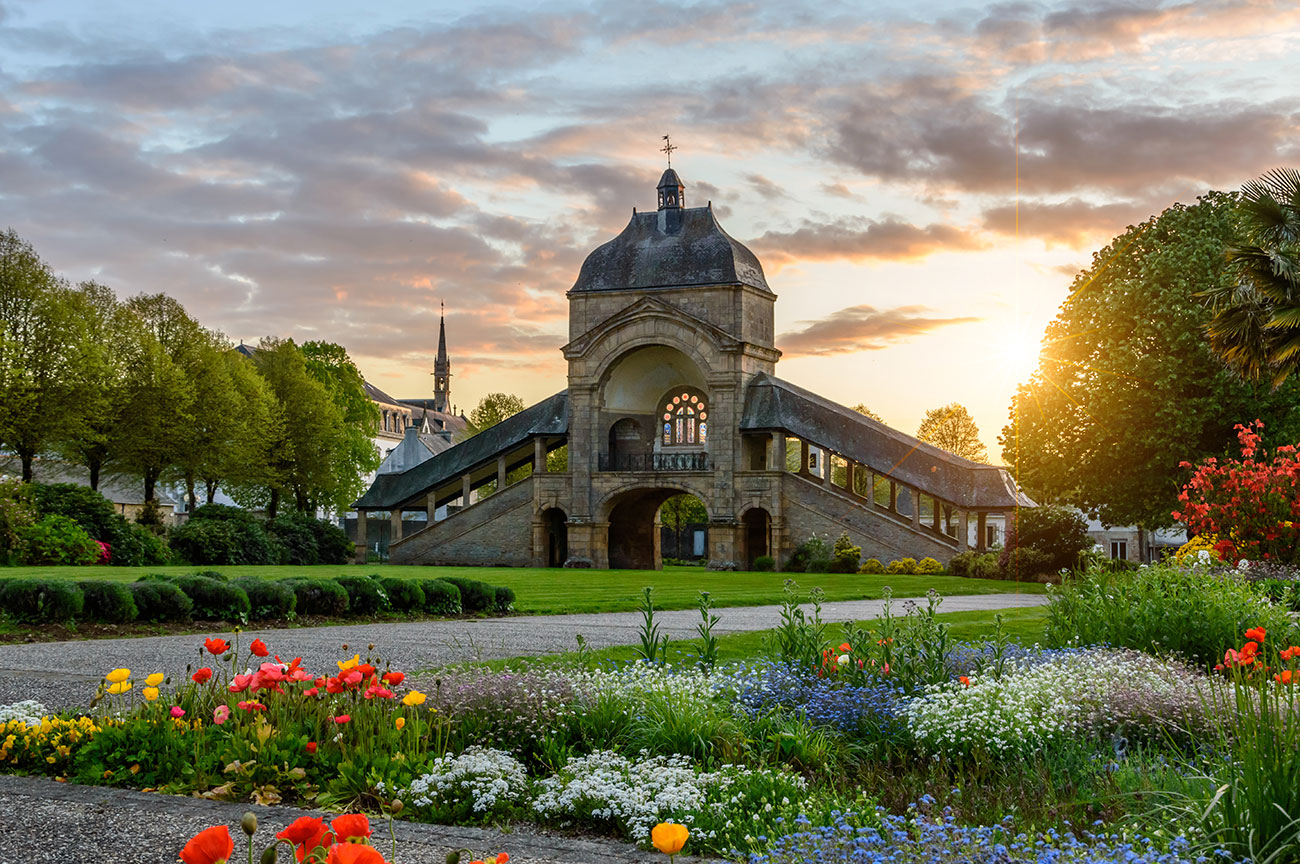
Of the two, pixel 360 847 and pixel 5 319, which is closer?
pixel 360 847

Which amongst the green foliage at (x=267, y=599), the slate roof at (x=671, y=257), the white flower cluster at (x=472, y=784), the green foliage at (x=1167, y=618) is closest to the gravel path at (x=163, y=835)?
the white flower cluster at (x=472, y=784)

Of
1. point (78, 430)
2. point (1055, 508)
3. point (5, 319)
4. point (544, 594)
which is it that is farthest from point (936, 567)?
point (5, 319)

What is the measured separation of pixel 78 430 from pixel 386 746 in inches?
1566

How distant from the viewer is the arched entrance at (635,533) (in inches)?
1977

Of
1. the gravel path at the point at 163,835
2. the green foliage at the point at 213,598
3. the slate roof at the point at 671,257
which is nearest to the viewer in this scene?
the gravel path at the point at 163,835

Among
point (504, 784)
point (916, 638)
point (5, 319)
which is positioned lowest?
point (504, 784)

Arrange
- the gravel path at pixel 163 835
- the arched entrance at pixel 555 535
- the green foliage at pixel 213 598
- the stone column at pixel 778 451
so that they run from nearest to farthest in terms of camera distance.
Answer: the gravel path at pixel 163 835 → the green foliage at pixel 213 598 → the stone column at pixel 778 451 → the arched entrance at pixel 555 535

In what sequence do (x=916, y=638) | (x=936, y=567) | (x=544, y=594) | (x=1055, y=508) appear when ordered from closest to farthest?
(x=916, y=638), (x=544, y=594), (x=1055, y=508), (x=936, y=567)

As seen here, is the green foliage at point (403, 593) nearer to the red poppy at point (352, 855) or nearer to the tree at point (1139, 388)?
the red poppy at point (352, 855)

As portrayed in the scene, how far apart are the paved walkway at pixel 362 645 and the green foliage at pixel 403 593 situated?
1.14 metres

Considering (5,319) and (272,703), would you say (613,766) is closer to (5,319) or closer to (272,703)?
(272,703)

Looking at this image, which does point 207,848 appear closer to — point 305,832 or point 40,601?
point 305,832

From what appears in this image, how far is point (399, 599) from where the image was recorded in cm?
1855

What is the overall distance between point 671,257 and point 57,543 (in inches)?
997
